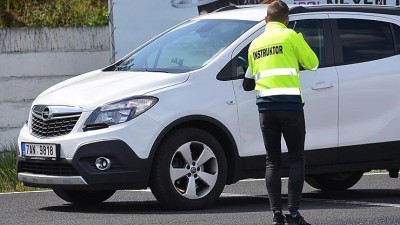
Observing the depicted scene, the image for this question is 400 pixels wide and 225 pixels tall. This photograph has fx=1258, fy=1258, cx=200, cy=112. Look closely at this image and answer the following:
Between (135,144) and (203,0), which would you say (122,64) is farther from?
(203,0)

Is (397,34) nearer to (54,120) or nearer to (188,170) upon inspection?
(188,170)

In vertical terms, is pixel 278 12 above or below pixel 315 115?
above

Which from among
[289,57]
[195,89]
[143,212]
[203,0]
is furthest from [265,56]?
[203,0]

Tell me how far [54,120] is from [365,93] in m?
2.85

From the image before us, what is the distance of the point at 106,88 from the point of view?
10844 millimetres

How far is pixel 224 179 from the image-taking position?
10945mm

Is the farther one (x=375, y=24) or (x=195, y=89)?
(x=375, y=24)

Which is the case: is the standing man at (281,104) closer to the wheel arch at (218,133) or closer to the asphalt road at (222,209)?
the asphalt road at (222,209)

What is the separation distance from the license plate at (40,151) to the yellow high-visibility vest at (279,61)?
2031mm

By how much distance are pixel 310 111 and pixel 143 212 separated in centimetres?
176

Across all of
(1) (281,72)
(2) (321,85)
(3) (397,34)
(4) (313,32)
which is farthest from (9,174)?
(1) (281,72)

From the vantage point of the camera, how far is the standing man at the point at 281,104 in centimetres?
954

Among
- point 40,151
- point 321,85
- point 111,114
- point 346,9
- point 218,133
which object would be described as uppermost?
point 346,9

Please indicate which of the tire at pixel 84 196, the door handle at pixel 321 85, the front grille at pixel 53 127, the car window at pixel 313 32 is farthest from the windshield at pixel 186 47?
the tire at pixel 84 196
